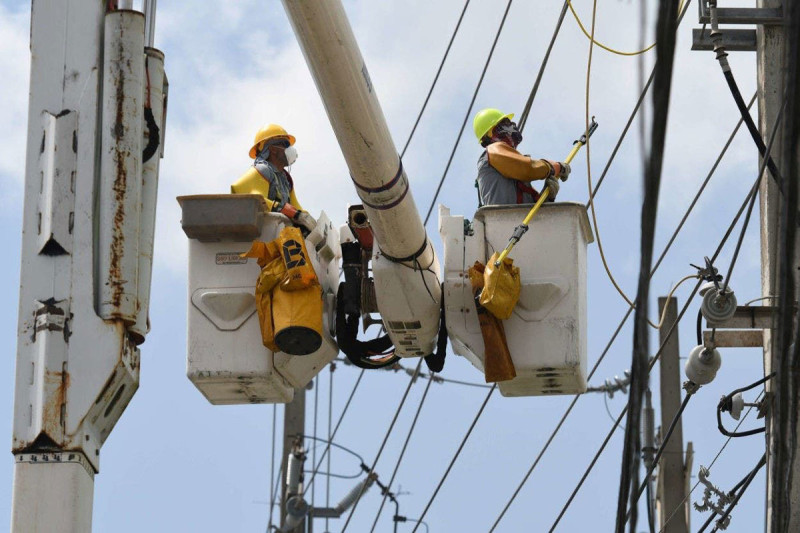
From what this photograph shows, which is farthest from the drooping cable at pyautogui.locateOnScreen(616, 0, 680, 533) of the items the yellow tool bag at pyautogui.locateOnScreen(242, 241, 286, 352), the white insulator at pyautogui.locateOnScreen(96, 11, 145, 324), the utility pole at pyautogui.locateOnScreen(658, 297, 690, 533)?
the utility pole at pyautogui.locateOnScreen(658, 297, 690, 533)

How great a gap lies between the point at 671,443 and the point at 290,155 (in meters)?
7.99

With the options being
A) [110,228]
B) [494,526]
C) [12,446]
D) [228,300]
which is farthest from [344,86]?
[494,526]

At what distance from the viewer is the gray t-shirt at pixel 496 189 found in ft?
36.7

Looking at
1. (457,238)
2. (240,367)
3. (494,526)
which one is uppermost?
(457,238)

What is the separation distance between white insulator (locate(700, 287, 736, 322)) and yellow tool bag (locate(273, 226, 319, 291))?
7.45 feet

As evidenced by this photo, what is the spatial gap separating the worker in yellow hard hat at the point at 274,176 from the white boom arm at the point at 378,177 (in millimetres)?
926

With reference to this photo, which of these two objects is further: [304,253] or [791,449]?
[304,253]

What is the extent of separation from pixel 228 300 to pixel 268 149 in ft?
3.92

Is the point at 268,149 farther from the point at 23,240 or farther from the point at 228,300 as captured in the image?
the point at 23,240

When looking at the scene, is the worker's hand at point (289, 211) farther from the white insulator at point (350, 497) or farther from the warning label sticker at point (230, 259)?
the white insulator at point (350, 497)

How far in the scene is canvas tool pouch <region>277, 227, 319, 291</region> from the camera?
10.7 metres

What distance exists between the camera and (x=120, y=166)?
328 inches

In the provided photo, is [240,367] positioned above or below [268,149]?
below

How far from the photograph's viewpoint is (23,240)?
8258 millimetres
